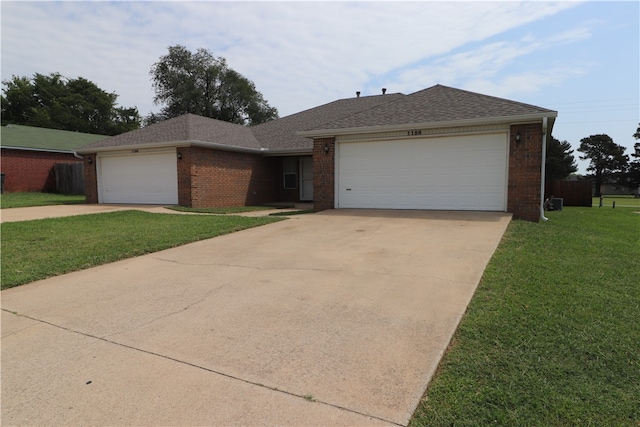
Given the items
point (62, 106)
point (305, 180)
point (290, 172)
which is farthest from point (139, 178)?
point (62, 106)

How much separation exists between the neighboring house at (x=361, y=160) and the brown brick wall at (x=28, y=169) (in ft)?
31.5

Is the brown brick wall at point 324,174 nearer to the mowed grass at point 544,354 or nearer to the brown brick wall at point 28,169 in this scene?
the mowed grass at point 544,354

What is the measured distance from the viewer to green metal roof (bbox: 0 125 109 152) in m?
23.2

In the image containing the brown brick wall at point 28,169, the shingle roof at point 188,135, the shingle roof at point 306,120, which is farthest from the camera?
the brown brick wall at point 28,169

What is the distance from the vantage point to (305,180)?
1795cm

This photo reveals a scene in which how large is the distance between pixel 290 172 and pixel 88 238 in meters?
11.4

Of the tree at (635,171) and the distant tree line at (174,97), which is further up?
the distant tree line at (174,97)

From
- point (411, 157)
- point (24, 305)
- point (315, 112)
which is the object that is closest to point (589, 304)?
point (24, 305)

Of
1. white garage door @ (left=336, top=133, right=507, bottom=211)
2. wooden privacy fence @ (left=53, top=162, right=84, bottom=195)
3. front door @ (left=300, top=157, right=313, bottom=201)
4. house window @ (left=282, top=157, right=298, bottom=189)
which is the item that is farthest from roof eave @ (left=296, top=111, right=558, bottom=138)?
wooden privacy fence @ (left=53, top=162, right=84, bottom=195)

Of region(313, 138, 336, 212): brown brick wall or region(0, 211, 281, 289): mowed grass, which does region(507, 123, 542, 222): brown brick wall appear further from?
region(0, 211, 281, 289): mowed grass

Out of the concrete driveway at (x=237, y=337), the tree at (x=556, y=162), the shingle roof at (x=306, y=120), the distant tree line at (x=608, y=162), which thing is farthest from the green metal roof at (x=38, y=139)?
the distant tree line at (x=608, y=162)

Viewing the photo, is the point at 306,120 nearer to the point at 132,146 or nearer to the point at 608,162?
the point at 132,146

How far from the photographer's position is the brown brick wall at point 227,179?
46.9ft

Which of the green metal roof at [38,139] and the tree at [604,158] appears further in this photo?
the tree at [604,158]
